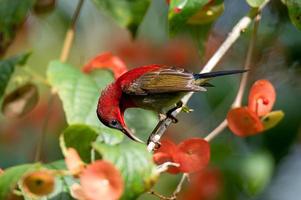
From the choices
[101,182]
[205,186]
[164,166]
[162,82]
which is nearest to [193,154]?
[164,166]

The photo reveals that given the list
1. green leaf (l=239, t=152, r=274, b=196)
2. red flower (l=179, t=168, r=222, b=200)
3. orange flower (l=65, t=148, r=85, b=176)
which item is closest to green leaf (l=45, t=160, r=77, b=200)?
orange flower (l=65, t=148, r=85, b=176)

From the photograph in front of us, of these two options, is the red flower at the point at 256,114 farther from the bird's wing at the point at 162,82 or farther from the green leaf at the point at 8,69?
the green leaf at the point at 8,69

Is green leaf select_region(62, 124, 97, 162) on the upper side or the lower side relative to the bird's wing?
upper

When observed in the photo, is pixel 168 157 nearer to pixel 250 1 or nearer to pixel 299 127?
pixel 250 1

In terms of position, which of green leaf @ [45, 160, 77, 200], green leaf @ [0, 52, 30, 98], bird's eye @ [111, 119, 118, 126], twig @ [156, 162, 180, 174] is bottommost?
green leaf @ [45, 160, 77, 200]

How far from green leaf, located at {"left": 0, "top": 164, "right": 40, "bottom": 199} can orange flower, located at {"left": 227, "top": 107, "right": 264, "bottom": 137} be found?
24.4 inches

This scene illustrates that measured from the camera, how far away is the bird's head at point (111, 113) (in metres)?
2.50

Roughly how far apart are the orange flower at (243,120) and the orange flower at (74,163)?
0.58 m

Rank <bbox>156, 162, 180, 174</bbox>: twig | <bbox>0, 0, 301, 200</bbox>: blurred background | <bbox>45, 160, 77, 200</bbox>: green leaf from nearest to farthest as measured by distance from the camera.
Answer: <bbox>156, 162, 180, 174</bbox>: twig → <bbox>45, 160, 77, 200</bbox>: green leaf → <bbox>0, 0, 301, 200</bbox>: blurred background

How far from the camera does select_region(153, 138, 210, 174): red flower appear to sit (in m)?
2.28

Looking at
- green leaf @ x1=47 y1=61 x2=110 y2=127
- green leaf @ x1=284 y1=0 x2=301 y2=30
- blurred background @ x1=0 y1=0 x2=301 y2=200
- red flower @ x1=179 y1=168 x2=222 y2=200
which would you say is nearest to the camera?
green leaf @ x1=284 y1=0 x2=301 y2=30

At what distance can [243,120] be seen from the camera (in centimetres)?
249

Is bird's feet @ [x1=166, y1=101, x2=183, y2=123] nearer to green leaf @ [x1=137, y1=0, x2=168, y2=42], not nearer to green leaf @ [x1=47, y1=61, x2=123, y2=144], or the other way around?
green leaf @ [x1=47, y1=61, x2=123, y2=144]

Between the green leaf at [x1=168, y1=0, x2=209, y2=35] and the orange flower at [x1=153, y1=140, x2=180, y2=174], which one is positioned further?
the green leaf at [x1=168, y1=0, x2=209, y2=35]
